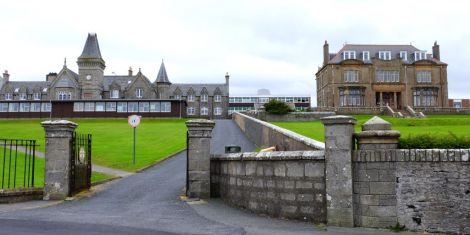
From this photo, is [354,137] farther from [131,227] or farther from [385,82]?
[385,82]

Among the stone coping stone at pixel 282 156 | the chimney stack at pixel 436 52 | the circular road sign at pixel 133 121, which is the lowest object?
the stone coping stone at pixel 282 156

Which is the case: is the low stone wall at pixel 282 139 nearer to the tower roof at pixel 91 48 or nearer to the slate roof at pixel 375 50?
the slate roof at pixel 375 50

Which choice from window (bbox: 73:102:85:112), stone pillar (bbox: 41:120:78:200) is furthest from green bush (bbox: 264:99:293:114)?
stone pillar (bbox: 41:120:78:200)

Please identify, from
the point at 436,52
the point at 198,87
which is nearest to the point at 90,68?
the point at 198,87

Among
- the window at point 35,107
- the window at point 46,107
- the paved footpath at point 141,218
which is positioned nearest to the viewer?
the paved footpath at point 141,218

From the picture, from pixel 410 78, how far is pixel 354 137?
68.4 meters

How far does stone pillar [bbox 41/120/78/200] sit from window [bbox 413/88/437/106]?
6807 centimetres

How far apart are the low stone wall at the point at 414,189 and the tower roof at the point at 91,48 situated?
3201 inches

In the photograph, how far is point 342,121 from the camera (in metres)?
9.27

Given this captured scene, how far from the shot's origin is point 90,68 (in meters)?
84.8

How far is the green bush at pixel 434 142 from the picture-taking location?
8.82 metres

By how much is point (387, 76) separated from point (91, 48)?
53.0 metres

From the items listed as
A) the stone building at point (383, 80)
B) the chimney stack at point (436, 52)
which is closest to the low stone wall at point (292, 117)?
the stone building at point (383, 80)

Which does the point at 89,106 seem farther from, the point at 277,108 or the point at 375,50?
the point at 375,50
